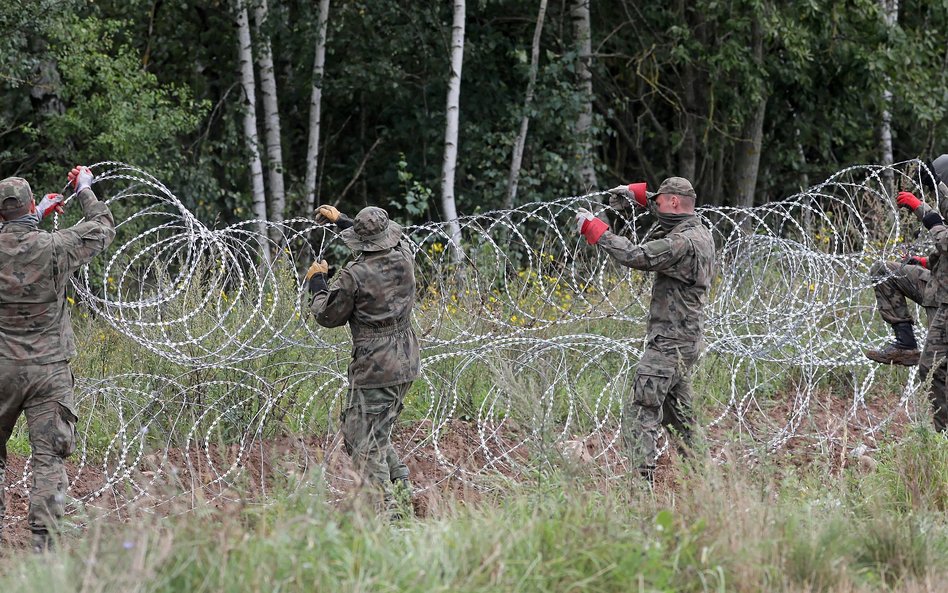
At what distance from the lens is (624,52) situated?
17500mm

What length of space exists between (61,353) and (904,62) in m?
12.7

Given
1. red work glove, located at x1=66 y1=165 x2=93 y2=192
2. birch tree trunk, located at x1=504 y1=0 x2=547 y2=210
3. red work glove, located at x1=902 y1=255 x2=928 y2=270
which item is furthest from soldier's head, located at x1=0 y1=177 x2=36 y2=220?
birch tree trunk, located at x1=504 y1=0 x2=547 y2=210

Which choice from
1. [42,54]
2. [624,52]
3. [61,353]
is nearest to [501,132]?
[624,52]

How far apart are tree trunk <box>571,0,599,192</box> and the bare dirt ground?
7.50m

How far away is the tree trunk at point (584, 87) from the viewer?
51.9 ft

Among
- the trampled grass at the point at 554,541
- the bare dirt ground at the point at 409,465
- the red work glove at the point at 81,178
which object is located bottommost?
the bare dirt ground at the point at 409,465

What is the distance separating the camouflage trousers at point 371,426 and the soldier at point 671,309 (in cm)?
139

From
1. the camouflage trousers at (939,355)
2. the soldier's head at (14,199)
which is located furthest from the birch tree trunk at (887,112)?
the soldier's head at (14,199)

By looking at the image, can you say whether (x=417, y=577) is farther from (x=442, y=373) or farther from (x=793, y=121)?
(x=793, y=121)

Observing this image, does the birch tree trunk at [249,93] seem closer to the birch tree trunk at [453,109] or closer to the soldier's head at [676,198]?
the birch tree trunk at [453,109]

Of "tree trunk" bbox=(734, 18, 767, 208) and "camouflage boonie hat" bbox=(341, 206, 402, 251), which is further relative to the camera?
"tree trunk" bbox=(734, 18, 767, 208)

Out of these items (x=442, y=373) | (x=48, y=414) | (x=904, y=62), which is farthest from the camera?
(x=904, y=62)

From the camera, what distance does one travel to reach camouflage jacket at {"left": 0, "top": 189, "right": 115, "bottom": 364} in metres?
5.88

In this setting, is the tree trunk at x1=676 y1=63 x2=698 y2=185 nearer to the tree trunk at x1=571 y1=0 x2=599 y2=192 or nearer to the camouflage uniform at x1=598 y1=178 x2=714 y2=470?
the tree trunk at x1=571 y1=0 x2=599 y2=192
